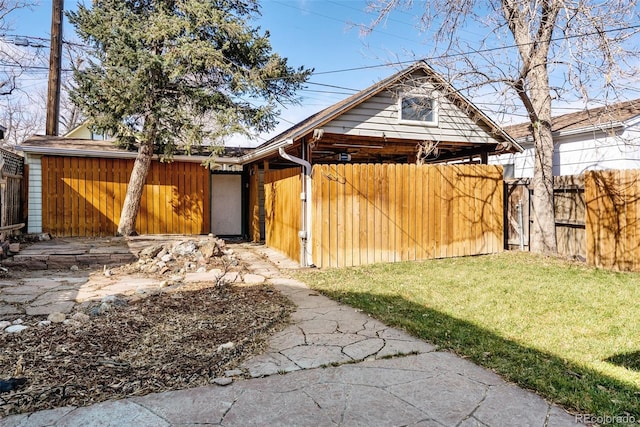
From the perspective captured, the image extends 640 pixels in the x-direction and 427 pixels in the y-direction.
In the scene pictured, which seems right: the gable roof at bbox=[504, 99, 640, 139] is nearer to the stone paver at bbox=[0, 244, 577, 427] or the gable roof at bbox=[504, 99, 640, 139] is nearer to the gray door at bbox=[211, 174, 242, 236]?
the stone paver at bbox=[0, 244, 577, 427]

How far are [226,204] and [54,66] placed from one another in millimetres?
7148

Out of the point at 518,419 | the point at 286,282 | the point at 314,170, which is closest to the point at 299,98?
the point at 314,170

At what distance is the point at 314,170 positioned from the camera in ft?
23.2

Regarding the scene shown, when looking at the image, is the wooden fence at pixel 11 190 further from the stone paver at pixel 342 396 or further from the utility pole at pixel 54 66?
the stone paver at pixel 342 396

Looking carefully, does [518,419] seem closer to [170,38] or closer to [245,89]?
[245,89]

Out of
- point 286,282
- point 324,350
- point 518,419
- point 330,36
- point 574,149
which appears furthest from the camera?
point 330,36

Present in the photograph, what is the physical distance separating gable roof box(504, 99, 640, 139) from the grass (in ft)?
9.73

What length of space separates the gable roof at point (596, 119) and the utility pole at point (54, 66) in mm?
13723

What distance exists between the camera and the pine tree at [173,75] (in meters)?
9.02

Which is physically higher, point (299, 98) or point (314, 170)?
point (299, 98)

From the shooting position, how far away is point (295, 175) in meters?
7.95

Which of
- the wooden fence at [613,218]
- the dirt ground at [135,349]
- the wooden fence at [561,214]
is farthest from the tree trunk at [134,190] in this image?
the wooden fence at [613,218]

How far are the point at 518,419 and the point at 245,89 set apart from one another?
8.79 metres

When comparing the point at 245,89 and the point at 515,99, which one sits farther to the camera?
the point at 245,89
